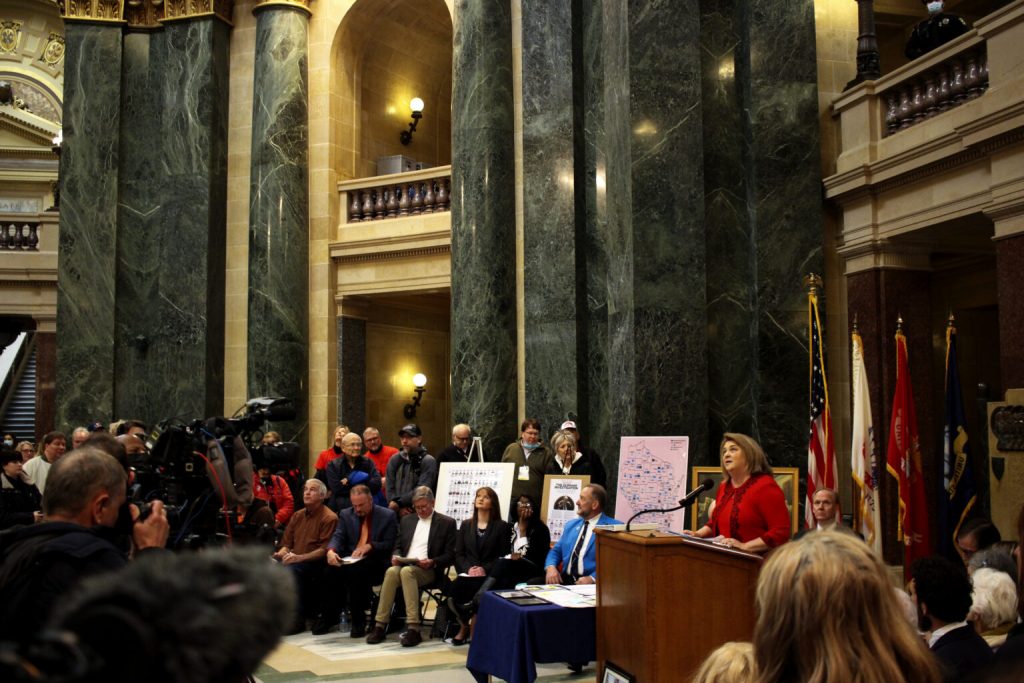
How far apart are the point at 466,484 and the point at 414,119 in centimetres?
931

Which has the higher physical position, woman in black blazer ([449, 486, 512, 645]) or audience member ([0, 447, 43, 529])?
audience member ([0, 447, 43, 529])

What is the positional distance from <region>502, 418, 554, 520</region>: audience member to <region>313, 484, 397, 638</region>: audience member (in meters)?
→ 1.31

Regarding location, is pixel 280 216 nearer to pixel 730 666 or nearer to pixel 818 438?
pixel 818 438

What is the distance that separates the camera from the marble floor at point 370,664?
7.41 metres

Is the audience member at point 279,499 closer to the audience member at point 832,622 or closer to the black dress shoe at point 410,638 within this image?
the black dress shoe at point 410,638

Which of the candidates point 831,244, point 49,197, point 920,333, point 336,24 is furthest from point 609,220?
point 49,197

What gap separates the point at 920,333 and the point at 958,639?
7.81 metres

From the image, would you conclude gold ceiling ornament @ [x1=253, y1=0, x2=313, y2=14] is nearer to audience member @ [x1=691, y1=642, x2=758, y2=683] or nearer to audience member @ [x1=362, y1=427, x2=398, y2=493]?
audience member @ [x1=362, y1=427, x2=398, y2=493]

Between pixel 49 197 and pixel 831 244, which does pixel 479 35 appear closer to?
pixel 831 244

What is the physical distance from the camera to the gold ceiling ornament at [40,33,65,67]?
83.7ft

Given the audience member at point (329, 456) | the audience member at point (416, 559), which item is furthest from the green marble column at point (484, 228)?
the audience member at point (416, 559)

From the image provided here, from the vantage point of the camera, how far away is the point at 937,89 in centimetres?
982

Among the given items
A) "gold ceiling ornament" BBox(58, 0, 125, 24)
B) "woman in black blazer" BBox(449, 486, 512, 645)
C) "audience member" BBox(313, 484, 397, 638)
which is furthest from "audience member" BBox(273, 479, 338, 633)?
"gold ceiling ornament" BBox(58, 0, 125, 24)

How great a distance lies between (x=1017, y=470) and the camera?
286 inches
